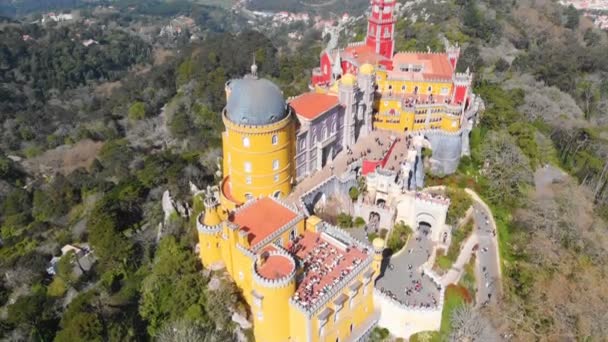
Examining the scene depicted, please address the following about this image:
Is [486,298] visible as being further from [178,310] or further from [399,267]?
[178,310]

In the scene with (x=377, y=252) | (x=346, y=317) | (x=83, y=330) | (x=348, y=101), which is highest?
(x=348, y=101)

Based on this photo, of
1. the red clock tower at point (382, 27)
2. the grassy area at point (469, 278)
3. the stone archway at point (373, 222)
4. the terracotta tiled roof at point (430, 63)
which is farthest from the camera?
the red clock tower at point (382, 27)

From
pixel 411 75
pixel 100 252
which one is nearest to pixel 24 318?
pixel 100 252

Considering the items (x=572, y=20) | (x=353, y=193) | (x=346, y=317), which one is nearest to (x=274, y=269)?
(x=346, y=317)

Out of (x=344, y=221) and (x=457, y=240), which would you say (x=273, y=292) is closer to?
(x=344, y=221)

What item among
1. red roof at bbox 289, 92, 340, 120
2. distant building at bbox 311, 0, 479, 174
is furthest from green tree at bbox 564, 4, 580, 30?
red roof at bbox 289, 92, 340, 120

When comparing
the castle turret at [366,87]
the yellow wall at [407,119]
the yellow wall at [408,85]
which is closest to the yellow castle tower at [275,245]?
the castle turret at [366,87]

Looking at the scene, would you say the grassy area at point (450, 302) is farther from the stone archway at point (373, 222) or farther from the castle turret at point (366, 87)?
the castle turret at point (366, 87)
